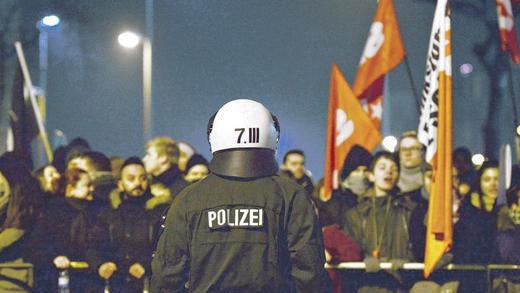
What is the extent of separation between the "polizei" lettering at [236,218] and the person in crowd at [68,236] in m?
5.00

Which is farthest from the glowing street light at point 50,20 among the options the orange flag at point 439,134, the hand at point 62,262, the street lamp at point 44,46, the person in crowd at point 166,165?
the orange flag at point 439,134

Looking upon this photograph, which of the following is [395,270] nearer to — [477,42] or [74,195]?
[74,195]

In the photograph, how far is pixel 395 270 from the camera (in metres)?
10.3

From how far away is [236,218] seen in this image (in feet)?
19.1

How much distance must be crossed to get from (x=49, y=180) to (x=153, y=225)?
59.1 inches

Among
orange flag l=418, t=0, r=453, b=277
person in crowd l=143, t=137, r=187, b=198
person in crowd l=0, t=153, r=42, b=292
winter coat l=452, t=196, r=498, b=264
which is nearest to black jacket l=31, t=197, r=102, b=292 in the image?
person in crowd l=0, t=153, r=42, b=292

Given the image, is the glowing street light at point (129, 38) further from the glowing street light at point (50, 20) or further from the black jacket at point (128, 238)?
the black jacket at point (128, 238)

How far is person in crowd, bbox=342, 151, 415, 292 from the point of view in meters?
10.4

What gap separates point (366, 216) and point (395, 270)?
23.1 inches

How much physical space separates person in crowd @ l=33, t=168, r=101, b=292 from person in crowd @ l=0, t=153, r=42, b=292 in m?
0.13

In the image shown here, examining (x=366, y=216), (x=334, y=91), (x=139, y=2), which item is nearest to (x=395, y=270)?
(x=366, y=216)

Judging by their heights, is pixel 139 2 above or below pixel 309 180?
above

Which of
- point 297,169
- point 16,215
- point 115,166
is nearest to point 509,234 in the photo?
point 297,169

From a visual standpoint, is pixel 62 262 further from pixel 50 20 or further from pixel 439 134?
pixel 50 20
